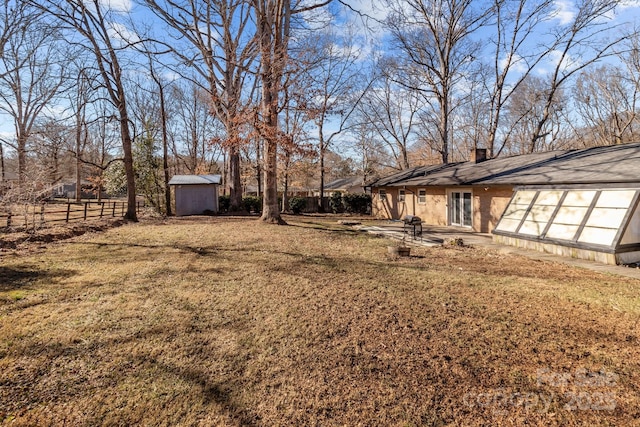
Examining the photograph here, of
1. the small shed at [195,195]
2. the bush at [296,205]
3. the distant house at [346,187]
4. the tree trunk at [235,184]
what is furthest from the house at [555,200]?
the distant house at [346,187]

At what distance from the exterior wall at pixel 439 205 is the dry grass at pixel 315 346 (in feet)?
19.4

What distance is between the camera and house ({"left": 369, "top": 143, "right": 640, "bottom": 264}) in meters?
7.43

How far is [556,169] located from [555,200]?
6.77ft

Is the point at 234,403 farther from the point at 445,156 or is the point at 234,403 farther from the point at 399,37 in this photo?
the point at 399,37

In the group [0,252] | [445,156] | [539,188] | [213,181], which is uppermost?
[445,156]

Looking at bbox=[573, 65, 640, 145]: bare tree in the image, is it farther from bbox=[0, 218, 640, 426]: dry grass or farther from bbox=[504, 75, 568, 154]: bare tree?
bbox=[0, 218, 640, 426]: dry grass

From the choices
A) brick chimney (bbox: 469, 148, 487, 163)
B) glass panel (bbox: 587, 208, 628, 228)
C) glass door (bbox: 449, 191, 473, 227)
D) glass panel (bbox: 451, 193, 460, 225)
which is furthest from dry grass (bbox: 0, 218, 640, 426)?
brick chimney (bbox: 469, 148, 487, 163)

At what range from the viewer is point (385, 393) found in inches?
111

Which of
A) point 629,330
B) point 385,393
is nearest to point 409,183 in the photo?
point 629,330

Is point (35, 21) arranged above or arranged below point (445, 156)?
above

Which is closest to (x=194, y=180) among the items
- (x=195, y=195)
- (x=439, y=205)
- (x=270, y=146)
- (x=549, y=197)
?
(x=195, y=195)

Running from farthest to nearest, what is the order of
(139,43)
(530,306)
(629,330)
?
(139,43), (530,306), (629,330)

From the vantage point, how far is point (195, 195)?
20.7 meters

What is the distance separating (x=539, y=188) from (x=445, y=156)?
1217cm
